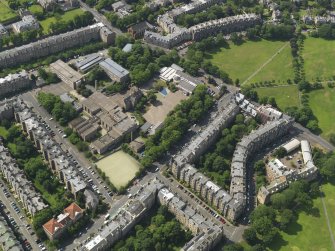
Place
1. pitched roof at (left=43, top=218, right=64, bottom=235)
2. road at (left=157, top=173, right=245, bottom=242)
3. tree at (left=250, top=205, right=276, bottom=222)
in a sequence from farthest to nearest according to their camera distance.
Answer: tree at (left=250, top=205, right=276, bottom=222)
road at (left=157, top=173, right=245, bottom=242)
pitched roof at (left=43, top=218, right=64, bottom=235)

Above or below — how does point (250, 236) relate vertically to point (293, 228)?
above

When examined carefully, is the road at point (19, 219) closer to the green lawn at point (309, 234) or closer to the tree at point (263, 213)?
the green lawn at point (309, 234)

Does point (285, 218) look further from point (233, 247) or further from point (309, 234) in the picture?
point (233, 247)

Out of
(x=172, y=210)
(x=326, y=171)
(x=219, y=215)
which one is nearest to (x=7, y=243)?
(x=172, y=210)

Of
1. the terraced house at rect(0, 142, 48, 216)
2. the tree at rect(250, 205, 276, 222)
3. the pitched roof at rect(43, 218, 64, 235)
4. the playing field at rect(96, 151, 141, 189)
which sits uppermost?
the terraced house at rect(0, 142, 48, 216)

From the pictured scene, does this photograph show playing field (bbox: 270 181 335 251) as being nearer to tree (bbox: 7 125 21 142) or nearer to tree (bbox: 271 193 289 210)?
tree (bbox: 271 193 289 210)

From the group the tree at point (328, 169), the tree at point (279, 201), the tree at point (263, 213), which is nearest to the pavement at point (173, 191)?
the tree at point (263, 213)

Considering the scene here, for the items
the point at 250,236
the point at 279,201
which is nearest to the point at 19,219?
the point at 250,236

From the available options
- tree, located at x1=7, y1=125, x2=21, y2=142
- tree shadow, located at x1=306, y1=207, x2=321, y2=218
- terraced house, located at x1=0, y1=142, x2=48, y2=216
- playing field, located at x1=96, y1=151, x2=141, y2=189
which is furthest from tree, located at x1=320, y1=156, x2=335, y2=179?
tree, located at x1=7, y1=125, x2=21, y2=142
